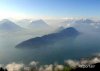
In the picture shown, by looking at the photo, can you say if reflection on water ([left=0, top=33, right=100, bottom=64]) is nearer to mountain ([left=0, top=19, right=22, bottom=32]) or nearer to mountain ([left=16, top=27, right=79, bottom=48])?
mountain ([left=16, top=27, right=79, bottom=48])

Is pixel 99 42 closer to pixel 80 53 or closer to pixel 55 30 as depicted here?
pixel 80 53

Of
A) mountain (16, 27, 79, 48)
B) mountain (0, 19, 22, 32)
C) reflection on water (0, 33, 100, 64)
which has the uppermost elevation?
mountain (0, 19, 22, 32)

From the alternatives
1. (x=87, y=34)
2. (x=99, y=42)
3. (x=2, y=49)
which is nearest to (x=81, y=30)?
(x=87, y=34)

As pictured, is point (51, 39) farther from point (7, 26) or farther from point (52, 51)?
point (7, 26)

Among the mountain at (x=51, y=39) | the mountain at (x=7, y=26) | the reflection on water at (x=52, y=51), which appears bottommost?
the reflection on water at (x=52, y=51)

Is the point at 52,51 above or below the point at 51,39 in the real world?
below

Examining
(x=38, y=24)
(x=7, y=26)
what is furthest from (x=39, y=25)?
(x=7, y=26)

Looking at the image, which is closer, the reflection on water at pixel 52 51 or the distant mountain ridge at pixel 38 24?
the reflection on water at pixel 52 51

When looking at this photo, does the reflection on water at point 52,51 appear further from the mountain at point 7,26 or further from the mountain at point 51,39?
the mountain at point 7,26
